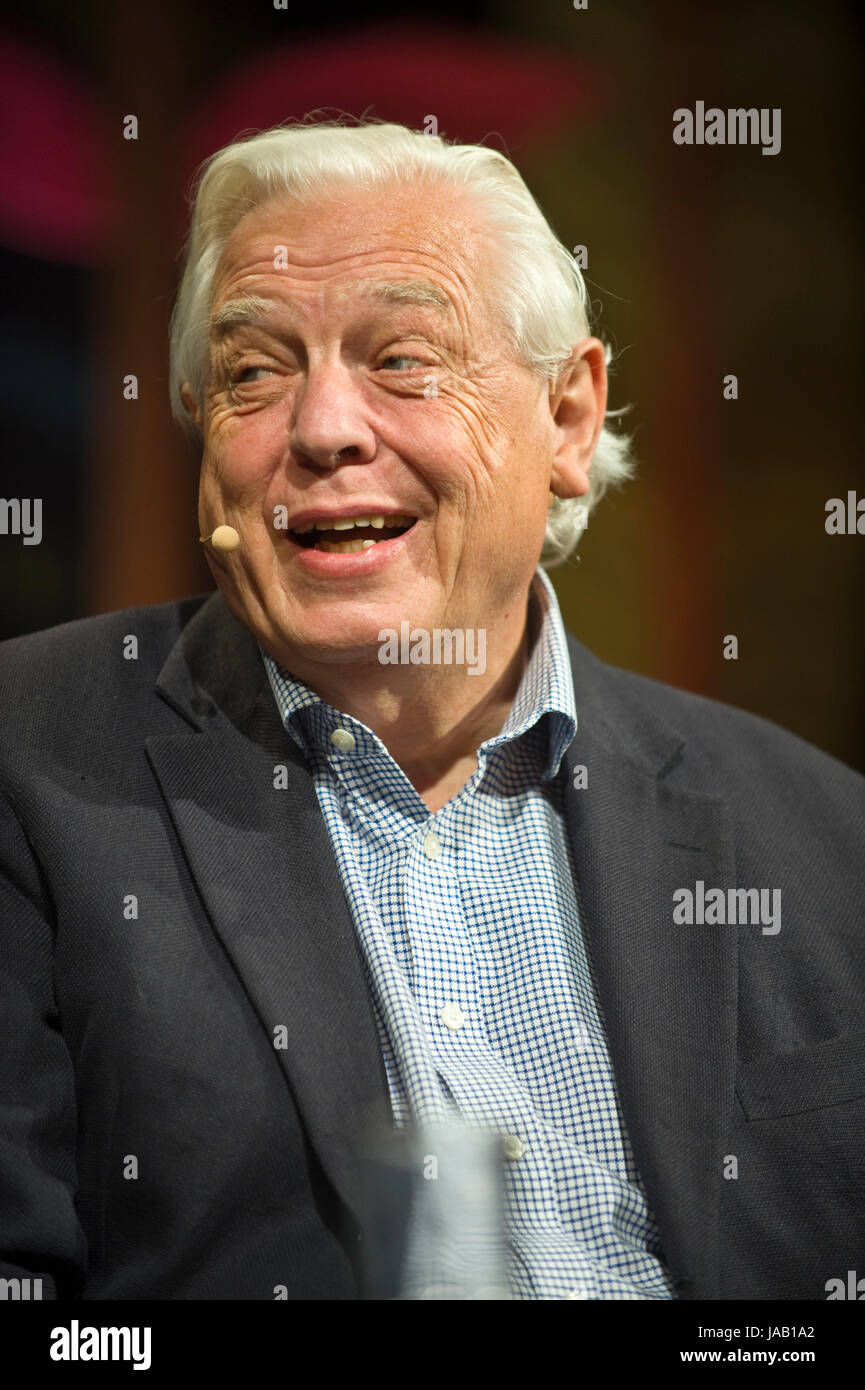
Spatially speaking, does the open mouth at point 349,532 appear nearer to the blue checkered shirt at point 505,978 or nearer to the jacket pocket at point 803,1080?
the blue checkered shirt at point 505,978

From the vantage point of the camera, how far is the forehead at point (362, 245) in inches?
70.0

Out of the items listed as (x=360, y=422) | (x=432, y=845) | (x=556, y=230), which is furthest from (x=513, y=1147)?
(x=556, y=230)

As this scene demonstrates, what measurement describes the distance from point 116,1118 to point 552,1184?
555 millimetres

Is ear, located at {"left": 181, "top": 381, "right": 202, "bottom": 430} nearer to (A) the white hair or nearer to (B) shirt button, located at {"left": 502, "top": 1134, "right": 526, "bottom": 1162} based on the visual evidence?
(A) the white hair

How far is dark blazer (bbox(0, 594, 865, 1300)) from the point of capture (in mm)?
1543

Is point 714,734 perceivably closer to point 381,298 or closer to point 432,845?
point 432,845

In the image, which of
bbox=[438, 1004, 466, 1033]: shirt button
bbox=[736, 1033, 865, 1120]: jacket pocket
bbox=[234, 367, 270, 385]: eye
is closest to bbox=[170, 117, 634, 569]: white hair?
bbox=[234, 367, 270, 385]: eye

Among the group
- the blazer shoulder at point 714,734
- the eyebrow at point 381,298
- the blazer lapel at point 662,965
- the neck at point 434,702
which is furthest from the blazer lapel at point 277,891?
the blazer shoulder at point 714,734

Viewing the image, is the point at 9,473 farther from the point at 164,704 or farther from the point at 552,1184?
the point at 552,1184

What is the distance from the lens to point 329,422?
1.73m
